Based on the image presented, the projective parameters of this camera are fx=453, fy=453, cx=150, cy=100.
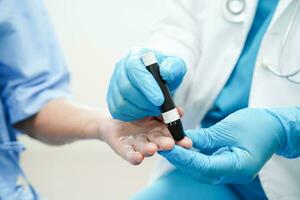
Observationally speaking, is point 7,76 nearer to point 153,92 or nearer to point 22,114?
point 22,114

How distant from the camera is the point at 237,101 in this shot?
75 cm

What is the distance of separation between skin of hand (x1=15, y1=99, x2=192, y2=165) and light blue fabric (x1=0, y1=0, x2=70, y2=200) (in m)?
0.03

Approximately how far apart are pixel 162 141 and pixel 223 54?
0.28 metres

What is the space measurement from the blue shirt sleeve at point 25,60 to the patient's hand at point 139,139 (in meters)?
0.17

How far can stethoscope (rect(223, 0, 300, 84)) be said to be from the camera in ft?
2.26

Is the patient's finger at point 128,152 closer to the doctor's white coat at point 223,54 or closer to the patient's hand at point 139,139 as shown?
the patient's hand at point 139,139

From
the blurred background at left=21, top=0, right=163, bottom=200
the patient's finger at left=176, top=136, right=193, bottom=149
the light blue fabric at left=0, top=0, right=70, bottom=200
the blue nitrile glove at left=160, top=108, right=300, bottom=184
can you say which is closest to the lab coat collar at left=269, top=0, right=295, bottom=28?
the blue nitrile glove at left=160, top=108, right=300, bottom=184

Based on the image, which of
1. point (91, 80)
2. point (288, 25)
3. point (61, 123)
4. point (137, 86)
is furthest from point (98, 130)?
point (91, 80)

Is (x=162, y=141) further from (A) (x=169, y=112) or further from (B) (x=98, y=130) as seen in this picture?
(B) (x=98, y=130)

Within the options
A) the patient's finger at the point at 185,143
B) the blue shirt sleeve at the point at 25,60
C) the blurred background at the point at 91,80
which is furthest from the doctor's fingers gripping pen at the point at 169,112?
the blurred background at the point at 91,80

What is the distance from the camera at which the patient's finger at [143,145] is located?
0.57 meters

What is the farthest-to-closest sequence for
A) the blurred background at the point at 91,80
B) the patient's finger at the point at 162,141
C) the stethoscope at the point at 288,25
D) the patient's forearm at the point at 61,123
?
the blurred background at the point at 91,80 < the patient's forearm at the point at 61,123 < the stethoscope at the point at 288,25 < the patient's finger at the point at 162,141

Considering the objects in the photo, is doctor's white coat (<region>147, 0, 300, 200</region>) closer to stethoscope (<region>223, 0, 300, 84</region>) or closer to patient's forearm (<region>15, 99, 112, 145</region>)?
stethoscope (<region>223, 0, 300, 84</region>)

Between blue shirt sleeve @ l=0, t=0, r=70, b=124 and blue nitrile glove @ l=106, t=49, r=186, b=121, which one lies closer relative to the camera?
blue nitrile glove @ l=106, t=49, r=186, b=121
